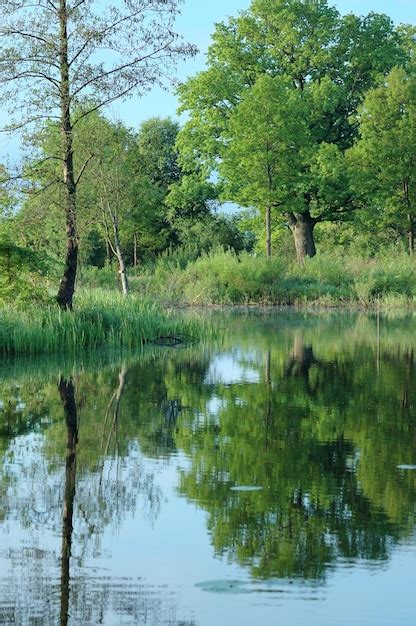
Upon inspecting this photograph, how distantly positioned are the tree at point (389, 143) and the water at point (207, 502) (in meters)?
31.4

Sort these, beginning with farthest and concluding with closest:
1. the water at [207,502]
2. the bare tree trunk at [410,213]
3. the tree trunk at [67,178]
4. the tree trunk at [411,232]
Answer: the tree trunk at [411,232] < the bare tree trunk at [410,213] < the tree trunk at [67,178] < the water at [207,502]

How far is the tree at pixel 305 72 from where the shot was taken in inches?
1837

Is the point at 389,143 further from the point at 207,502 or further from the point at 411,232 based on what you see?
the point at 207,502

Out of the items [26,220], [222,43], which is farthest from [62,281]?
[222,43]

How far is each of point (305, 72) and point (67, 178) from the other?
98.0ft

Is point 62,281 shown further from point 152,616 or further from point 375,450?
point 152,616

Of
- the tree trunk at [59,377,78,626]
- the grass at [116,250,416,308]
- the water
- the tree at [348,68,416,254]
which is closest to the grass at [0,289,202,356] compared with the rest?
the water

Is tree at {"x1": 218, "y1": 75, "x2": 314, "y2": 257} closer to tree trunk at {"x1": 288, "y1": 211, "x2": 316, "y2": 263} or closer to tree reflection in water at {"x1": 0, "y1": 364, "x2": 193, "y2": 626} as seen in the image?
tree trunk at {"x1": 288, "y1": 211, "x2": 316, "y2": 263}

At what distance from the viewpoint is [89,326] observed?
64.5 feet

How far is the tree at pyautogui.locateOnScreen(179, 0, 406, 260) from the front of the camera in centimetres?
4666

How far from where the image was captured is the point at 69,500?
6.91m

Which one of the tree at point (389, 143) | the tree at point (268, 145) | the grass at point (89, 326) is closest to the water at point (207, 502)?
the grass at point (89, 326)

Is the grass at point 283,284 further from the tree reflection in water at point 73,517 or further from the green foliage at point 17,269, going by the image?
the tree reflection in water at point 73,517

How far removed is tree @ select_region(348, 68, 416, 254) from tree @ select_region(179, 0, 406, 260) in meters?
1.48
